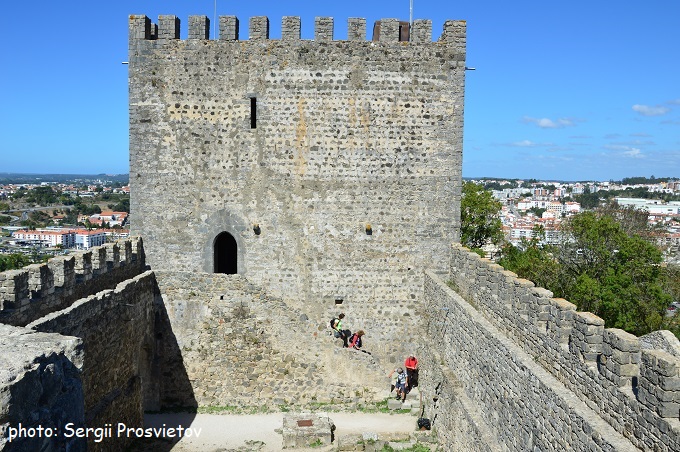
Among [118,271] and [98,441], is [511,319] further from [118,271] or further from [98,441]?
[118,271]

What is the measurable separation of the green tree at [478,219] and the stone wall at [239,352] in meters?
14.8

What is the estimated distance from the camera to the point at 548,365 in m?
7.06

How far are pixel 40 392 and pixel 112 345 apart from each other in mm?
7313

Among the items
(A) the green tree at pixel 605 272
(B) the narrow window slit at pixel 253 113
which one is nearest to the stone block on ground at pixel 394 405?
(B) the narrow window slit at pixel 253 113

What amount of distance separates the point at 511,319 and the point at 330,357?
506 centimetres

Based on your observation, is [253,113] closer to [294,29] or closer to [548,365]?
[294,29]

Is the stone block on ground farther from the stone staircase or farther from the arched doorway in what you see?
the arched doorway

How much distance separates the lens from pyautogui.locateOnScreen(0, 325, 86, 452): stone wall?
300 cm

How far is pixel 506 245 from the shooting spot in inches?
1091

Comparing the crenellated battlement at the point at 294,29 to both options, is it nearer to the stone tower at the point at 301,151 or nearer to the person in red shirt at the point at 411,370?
the stone tower at the point at 301,151

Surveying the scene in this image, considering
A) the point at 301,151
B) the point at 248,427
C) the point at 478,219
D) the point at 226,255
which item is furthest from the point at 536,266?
the point at 248,427

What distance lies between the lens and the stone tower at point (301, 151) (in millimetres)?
12391

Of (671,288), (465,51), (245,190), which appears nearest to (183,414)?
(245,190)

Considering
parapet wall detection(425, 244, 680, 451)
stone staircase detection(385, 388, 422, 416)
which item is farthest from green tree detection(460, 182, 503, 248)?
parapet wall detection(425, 244, 680, 451)
